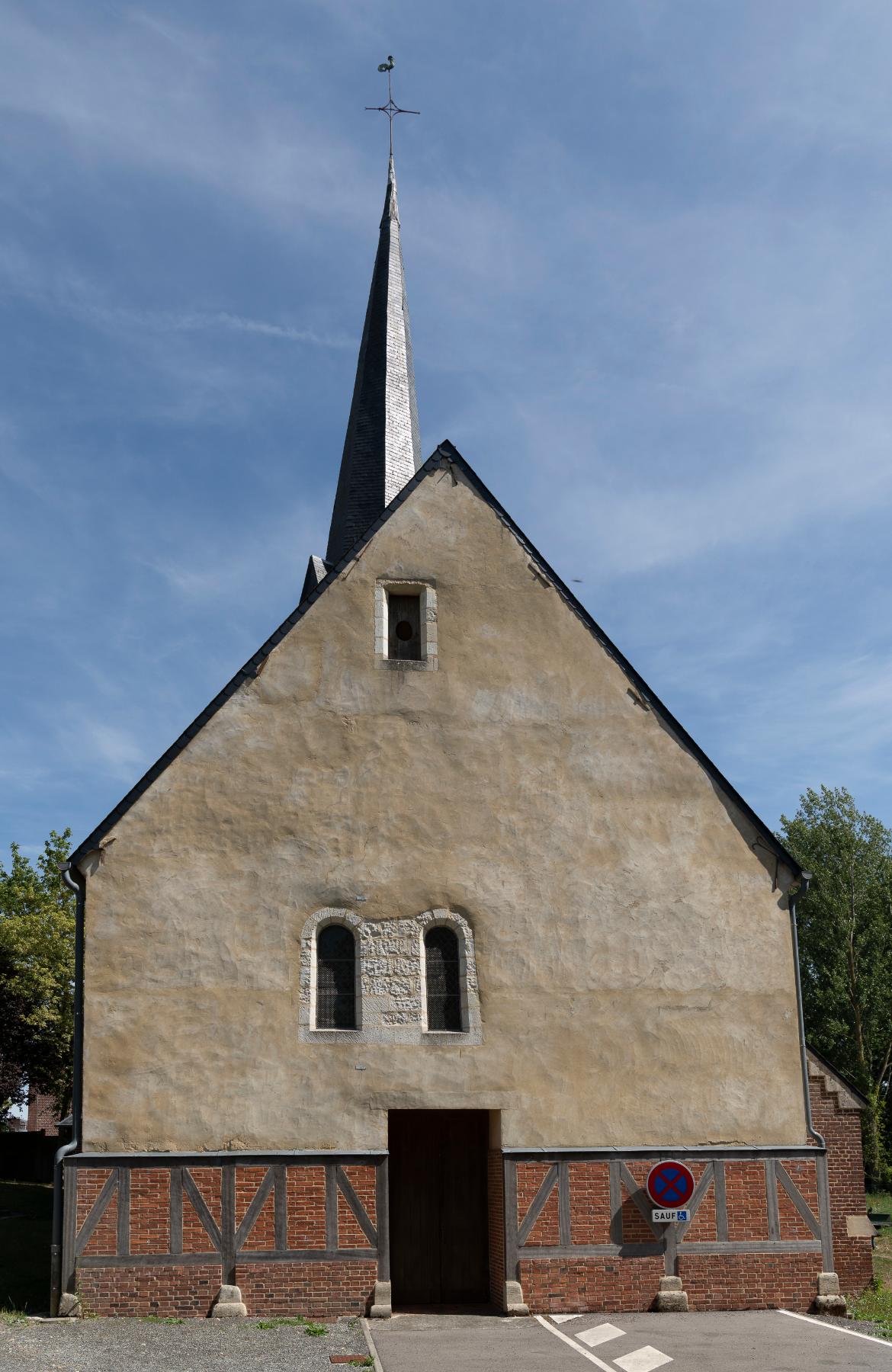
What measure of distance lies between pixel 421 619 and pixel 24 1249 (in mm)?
11788

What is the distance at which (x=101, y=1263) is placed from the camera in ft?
42.1

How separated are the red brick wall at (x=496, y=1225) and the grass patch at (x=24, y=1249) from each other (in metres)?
4.89

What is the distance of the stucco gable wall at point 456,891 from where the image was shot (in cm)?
1359

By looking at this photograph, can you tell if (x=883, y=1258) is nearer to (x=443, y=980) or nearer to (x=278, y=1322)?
(x=443, y=980)

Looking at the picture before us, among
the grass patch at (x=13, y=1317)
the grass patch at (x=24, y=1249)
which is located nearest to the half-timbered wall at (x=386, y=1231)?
the grass patch at (x=13, y=1317)

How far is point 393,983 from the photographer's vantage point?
1405 centimetres

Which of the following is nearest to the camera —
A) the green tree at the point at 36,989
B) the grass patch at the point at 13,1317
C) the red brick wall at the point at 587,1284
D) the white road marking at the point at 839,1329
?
the white road marking at the point at 839,1329

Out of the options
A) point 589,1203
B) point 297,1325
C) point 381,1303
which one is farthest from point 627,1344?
point 297,1325

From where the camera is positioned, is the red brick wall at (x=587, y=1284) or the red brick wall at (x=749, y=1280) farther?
the red brick wall at (x=749, y=1280)

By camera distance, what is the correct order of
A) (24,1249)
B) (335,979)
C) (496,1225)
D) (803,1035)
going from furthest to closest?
(24,1249) < (803,1035) < (335,979) < (496,1225)

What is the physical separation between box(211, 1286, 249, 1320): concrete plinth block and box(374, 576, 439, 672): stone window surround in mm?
7088

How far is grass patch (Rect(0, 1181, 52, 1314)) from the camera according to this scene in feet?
45.6

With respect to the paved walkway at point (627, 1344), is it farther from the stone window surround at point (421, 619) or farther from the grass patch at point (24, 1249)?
the stone window surround at point (421, 619)

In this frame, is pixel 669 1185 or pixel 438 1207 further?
pixel 438 1207
